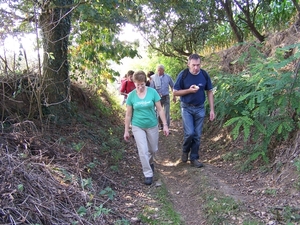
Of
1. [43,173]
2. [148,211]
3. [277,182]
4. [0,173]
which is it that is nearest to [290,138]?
[277,182]

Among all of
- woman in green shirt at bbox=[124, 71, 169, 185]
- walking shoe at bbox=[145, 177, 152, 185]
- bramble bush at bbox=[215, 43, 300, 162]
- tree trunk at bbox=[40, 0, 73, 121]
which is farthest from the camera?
tree trunk at bbox=[40, 0, 73, 121]

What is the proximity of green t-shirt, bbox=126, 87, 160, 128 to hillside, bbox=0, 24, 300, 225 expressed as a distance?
41.6 inches

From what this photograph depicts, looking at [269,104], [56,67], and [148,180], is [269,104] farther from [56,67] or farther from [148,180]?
[56,67]

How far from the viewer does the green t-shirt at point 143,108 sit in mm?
5109

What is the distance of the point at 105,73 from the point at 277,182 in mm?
6984

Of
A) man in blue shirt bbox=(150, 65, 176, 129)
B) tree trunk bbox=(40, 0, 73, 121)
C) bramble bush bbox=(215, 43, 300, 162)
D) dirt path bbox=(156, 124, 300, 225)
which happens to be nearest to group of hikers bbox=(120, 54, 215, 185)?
dirt path bbox=(156, 124, 300, 225)

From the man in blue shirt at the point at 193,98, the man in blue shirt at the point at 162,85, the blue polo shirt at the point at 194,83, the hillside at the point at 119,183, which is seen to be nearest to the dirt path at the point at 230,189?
the hillside at the point at 119,183

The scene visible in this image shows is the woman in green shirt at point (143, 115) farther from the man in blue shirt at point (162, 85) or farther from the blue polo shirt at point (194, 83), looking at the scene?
the man in blue shirt at point (162, 85)

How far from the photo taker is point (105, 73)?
33.4 ft

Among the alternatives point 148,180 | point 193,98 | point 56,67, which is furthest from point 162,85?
point 148,180

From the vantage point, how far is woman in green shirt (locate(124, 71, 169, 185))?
5103 millimetres

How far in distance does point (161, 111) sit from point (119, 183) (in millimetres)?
1411

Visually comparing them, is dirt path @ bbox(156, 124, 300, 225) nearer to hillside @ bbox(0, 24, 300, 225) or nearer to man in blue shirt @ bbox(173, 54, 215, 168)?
hillside @ bbox(0, 24, 300, 225)

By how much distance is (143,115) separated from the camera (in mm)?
5145
